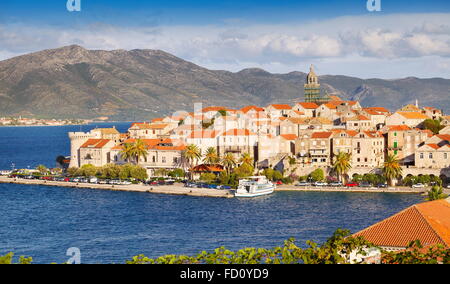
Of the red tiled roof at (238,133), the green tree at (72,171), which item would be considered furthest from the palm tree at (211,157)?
the green tree at (72,171)

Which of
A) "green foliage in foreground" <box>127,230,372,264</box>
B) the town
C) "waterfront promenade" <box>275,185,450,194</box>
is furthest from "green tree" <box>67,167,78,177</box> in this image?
"green foliage in foreground" <box>127,230,372,264</box>

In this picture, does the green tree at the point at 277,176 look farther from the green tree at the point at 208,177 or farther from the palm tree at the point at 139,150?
the palm tree at the point at 139,150

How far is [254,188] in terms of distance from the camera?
7350cm

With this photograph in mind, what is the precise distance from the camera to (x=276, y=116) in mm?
107500

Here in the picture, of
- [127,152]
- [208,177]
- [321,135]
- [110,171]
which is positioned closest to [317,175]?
[321,135]

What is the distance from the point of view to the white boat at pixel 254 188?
73.5 metres

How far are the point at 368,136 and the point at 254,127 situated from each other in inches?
820

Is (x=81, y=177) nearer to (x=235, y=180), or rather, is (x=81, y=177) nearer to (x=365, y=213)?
(x=235, y=180)

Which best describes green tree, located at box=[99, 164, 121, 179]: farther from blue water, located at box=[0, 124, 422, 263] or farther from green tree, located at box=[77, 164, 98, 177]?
blue water, located at box=[0, 124, 422, 263]

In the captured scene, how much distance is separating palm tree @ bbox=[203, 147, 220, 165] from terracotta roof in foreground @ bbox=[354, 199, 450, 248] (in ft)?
187

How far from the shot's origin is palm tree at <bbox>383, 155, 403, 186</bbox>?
76812 millimetres

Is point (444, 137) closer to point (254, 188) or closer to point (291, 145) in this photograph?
point (291, 145)

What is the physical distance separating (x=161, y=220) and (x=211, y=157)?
28.8 metres
